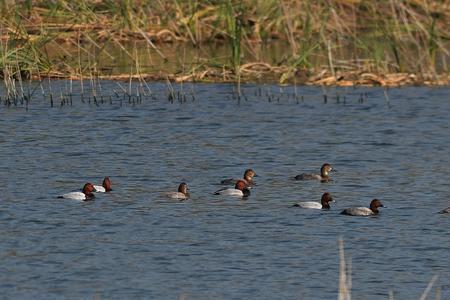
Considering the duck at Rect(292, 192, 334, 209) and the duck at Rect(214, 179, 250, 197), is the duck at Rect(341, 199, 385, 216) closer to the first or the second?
the duck at Rect(292, 192, 334, 209)

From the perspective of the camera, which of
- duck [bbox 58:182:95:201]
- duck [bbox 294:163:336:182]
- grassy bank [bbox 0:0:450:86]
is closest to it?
duck [bbox 58:182:95:201]

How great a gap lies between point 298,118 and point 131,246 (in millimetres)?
11362

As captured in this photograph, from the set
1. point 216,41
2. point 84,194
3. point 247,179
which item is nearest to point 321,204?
point 247,179

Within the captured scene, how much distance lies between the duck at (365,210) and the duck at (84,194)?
11.2 feet

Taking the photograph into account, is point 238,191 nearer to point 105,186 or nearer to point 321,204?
point 321,204

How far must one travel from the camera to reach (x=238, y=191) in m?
19.0

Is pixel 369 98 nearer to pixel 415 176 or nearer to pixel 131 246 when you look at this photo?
pixel 415 176

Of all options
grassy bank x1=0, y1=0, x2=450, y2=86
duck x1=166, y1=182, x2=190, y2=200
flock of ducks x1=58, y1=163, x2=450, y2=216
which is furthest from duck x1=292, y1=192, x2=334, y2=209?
grassy bank x1=0, y1=0, x2=450, y2=86

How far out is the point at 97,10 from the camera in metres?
32.5

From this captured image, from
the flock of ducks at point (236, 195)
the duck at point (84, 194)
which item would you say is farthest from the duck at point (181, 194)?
the duck at point (84, 194)

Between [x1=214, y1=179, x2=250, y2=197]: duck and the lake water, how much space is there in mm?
184

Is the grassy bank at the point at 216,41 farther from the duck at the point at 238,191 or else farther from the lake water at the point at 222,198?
the duck at the point at 238,191

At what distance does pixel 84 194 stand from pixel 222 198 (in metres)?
1.98

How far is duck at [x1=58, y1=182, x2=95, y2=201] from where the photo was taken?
60.0ft
